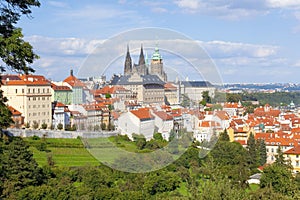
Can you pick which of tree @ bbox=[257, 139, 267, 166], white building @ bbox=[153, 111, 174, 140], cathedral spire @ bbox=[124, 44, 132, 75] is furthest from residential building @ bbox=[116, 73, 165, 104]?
tree @ bbox=[257, 139, 267, 166]

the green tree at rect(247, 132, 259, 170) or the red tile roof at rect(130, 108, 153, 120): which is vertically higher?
the red tile roof at rect(130, 108, 153, 120)

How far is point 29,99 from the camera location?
Result: 25.9m

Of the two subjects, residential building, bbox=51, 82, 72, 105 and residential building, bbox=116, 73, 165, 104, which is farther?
residential building, bbox=51, 82, 72, 105

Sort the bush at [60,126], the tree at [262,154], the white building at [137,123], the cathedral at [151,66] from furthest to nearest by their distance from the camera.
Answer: the bush at [60,126]
the tree at [262,154]
the white building at [137,123]
the cathedral at [151,66]

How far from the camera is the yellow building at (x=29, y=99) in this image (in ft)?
82.7

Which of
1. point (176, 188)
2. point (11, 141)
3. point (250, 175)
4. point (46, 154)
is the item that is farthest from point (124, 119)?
point (46, 154)

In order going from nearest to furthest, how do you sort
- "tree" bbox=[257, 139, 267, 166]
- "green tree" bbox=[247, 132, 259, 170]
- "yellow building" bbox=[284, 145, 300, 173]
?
"green tree" bbox=[247, 132, 259, 170] < "yellow building" bbox=[284, 145, 300, 173] < "tree" bbox=[257, 139, 267, 166]

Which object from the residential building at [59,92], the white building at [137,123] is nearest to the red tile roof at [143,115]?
the white building at [137,123]

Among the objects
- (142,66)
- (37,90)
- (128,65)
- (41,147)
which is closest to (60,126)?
(37,90)

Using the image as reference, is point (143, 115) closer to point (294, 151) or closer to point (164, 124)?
point (164, 124)

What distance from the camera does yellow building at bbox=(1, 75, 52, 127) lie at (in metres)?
25.2

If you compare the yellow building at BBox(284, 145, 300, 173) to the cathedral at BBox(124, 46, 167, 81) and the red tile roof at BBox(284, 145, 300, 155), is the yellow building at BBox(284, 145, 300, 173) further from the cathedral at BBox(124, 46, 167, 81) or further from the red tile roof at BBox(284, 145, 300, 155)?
the cathedral at BBox(124, 46, 167, 81)

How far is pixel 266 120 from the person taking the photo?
33719mm

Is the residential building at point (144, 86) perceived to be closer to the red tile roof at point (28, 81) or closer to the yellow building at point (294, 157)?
the yellow building at point (294, 157)
